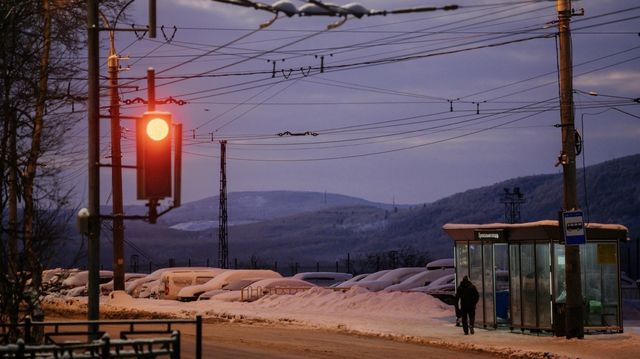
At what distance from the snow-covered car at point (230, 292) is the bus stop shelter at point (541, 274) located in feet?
60.1

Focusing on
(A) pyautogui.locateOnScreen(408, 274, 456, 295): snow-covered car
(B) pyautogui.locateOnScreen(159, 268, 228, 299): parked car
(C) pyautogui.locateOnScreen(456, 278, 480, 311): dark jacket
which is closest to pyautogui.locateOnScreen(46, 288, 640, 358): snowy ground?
(C) pyautogui.locateOnScreen(456, 278, 480, 311): dark jacket

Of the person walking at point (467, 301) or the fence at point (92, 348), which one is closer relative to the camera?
the fence at point (92, 348)

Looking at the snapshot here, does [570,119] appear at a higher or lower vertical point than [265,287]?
higher

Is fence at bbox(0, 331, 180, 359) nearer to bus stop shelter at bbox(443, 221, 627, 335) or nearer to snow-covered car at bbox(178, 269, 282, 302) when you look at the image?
bus stop shelter at bbox(443, 221, 627, 335)

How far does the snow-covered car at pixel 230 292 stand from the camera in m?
48.2

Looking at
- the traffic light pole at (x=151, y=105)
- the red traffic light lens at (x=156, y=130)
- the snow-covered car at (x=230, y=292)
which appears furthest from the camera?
the snow-covered car at (x=230, y=292)

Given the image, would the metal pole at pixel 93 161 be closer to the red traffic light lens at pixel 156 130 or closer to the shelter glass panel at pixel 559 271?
the red traffic light lens at pixel 156 130

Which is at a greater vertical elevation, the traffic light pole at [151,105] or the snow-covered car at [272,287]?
the traffic light pole at [151,105]

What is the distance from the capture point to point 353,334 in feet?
103

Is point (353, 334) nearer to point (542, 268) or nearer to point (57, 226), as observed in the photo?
point (542, 268)

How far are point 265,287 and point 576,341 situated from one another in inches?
940

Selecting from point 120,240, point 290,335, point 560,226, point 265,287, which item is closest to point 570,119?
point 560,226

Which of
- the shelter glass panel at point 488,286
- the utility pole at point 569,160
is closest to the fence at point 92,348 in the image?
the utility pole at point 569,160

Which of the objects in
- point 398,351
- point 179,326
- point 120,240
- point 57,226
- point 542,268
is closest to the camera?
point 57,226
